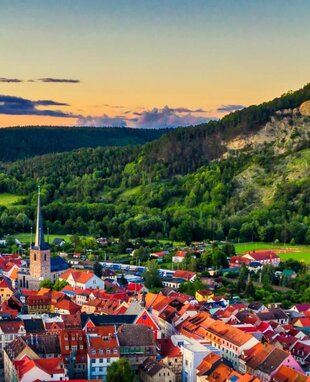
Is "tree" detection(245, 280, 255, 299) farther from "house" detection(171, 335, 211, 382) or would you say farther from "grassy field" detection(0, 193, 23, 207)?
"grassy field" detection(0, 193, 23, 207)

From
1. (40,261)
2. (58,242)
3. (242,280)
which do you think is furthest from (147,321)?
(58,242)

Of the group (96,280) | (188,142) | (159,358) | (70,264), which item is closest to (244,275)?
(96,280)

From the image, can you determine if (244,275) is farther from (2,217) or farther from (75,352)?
(2,217)

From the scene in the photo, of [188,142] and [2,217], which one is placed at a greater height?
→ [188,142]

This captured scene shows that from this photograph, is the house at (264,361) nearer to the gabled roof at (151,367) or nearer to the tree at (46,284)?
the gabled roof at (151,367)

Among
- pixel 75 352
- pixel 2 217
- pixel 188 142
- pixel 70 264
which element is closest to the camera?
pixel 75 352

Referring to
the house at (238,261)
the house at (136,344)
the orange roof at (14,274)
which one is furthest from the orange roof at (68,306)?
the house at (238,261)
